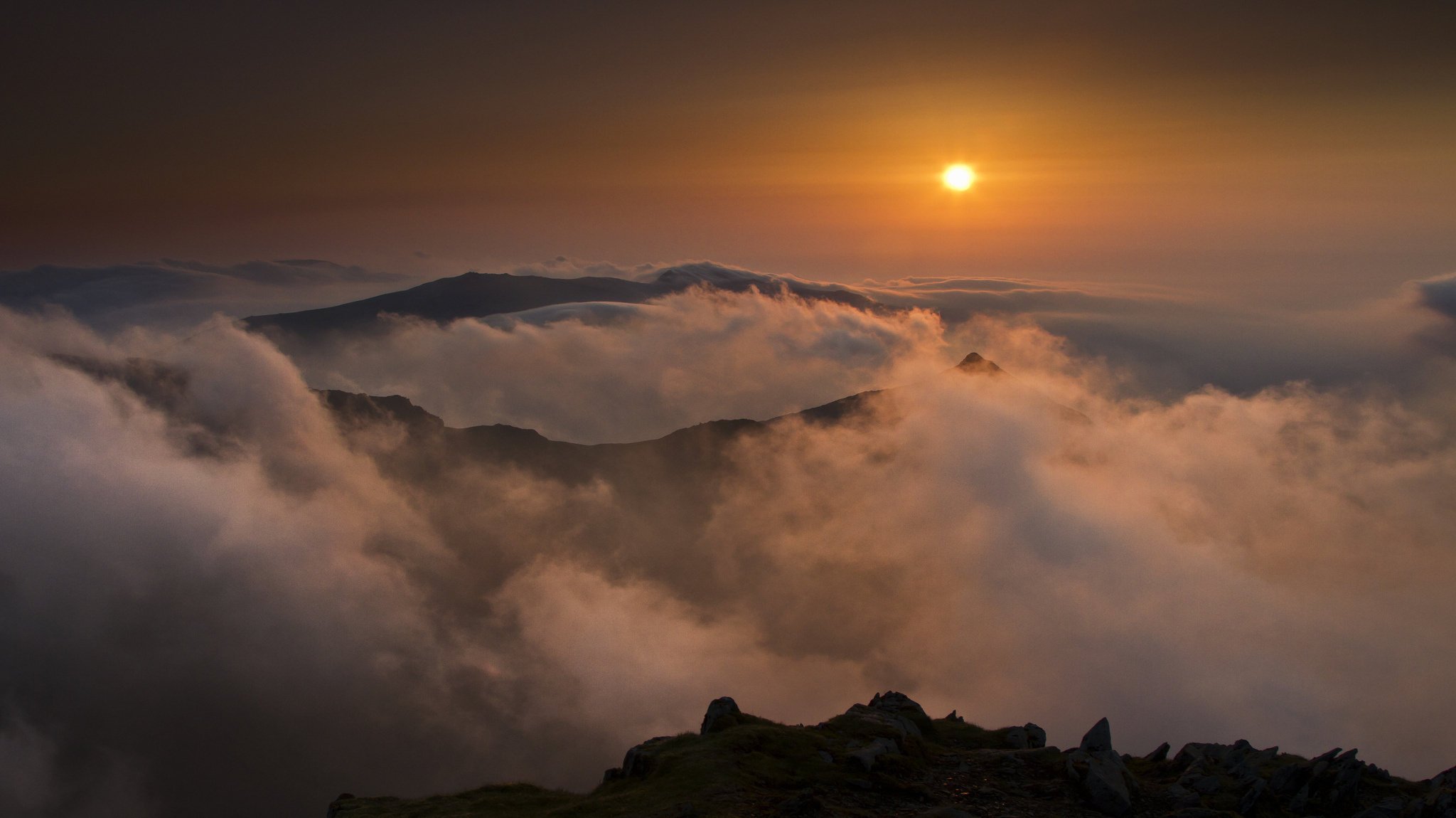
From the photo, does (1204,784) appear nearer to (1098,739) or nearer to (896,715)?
(1098,739)

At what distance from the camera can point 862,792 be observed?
47.8 meters

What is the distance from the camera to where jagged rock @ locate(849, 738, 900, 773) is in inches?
1987

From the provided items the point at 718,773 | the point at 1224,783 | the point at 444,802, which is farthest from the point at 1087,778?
the point at 444,802

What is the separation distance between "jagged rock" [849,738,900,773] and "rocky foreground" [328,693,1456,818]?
10cm

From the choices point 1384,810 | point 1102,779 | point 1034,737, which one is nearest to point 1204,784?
point 1384,810

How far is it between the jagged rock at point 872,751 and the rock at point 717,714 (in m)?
10.8

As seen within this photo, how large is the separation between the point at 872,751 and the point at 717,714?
1403 centimetres

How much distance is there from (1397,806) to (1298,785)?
206 inches

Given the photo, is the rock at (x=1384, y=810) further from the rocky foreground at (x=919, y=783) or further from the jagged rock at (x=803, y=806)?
the jagged rock at (x=803, y=806)

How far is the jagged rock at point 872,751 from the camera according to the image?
50.5m


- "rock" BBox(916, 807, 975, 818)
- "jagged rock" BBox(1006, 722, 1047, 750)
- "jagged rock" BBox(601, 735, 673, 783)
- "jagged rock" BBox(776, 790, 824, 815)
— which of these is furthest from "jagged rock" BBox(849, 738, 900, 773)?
"jagged rock" BBox(601, 735, 673, 783)

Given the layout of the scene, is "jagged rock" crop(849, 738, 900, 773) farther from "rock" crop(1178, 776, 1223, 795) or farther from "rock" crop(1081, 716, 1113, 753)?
"rock" crop(1178, 776, 1223, 795)

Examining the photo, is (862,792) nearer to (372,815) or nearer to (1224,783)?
(1224,783)

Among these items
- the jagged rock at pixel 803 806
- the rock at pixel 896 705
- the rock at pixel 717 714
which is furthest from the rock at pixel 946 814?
the rock at pixel 896 705
